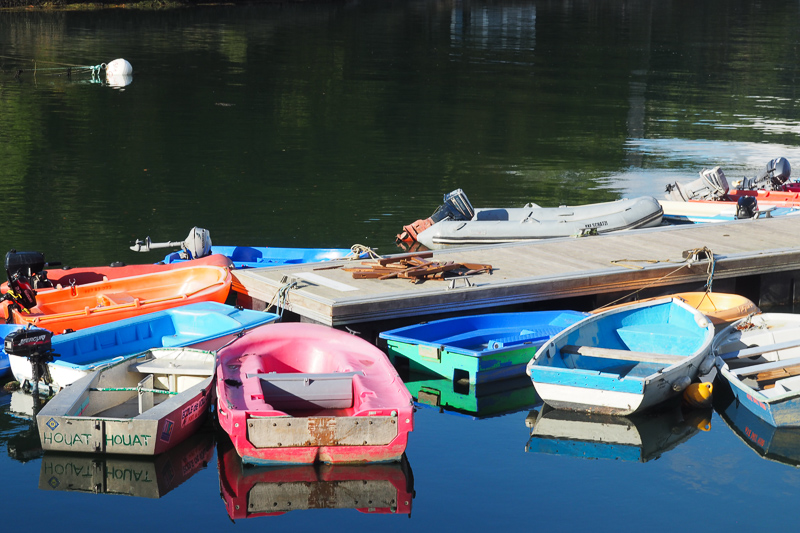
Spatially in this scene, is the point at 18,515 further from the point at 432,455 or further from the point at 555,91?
the point at 555,91

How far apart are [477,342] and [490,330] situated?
10.4 inches

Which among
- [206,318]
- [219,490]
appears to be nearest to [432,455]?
[219,490]

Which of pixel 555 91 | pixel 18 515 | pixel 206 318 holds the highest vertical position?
pixel 555 91

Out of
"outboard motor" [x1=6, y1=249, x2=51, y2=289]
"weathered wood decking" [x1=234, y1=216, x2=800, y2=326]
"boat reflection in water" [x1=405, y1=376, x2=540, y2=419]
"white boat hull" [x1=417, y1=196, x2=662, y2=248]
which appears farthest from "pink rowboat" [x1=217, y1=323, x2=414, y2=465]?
"white boat hull" [x1=417, y1=196, x2=662, y2=248]

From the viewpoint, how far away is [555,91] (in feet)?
118

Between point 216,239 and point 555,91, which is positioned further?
point 555,91

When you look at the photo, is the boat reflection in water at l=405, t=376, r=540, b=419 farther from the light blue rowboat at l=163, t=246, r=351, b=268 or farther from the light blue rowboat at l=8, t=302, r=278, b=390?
the light blue rowboat at l=163, t=246, r=351, b=268

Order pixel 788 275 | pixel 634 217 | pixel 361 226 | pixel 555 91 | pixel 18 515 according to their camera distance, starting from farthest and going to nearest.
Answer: pixel 555 91 < pixel 361 226 < pixel 634 217 < pixel 788 275 < pixel 18 515

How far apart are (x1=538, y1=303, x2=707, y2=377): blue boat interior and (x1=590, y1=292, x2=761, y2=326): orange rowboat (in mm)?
683

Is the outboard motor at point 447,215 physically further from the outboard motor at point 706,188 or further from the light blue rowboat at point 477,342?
the light blue rowboat at point 477,342

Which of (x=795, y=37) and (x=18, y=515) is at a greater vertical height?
(x=795, y=37)

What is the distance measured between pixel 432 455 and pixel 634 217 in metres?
8.59

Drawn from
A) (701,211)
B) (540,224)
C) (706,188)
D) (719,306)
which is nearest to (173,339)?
(719,306)

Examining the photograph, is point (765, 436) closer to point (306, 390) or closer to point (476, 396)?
point (476, 396)
